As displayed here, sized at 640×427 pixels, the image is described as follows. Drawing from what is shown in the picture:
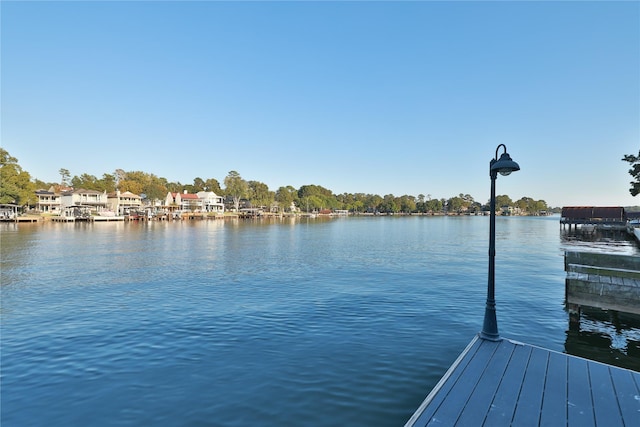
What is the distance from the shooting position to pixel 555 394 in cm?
552

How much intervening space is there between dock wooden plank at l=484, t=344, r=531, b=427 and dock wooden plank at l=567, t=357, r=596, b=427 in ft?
2.35

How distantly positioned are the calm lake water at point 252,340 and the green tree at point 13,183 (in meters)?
88.6

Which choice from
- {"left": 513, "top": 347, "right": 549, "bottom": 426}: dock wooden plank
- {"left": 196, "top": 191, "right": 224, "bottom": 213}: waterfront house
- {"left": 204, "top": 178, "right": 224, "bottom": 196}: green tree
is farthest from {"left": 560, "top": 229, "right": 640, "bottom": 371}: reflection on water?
{"left": 204, "top": 178, "right": 224, "bottom": 196}: green tree

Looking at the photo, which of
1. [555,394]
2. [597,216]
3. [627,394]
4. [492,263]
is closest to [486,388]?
[555,394]

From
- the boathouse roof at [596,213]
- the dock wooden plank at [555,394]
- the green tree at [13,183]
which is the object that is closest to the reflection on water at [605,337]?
the dock wooden plank at [555,394]

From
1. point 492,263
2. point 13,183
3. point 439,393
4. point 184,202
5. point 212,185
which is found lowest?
point 439,393

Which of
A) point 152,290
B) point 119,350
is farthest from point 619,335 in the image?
point 152,290

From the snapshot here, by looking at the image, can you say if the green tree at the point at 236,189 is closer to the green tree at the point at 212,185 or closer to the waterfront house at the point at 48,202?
the green tree at the point at 212,185

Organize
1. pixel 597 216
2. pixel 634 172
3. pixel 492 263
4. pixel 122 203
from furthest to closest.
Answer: pixel 122 203 < pixel 597 216 < pixel 634 172 < pixel 492 263

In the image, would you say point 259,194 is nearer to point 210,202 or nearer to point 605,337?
point 210,202

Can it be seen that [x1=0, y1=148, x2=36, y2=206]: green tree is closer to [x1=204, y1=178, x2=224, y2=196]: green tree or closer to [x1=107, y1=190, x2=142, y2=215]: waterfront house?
[x1=107, y1=190, x2=142, y2=215]: waterfront house

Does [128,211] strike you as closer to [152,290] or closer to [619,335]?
[152,290]

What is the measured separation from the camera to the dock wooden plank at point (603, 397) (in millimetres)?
4809

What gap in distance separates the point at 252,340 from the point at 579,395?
29.0 ft
